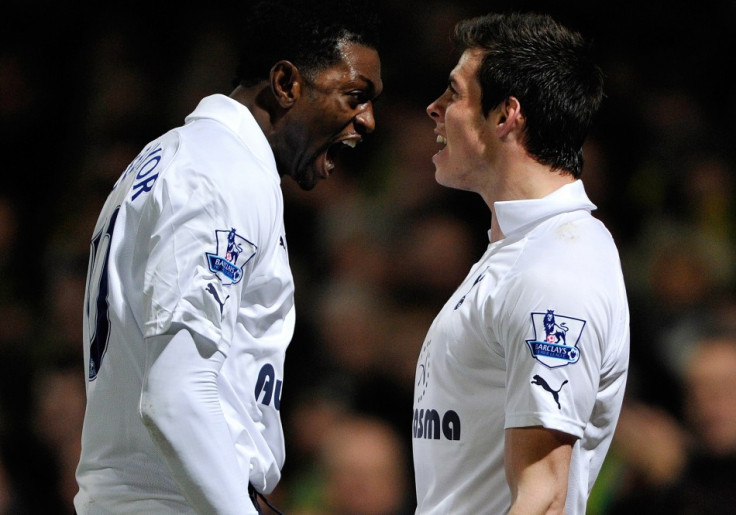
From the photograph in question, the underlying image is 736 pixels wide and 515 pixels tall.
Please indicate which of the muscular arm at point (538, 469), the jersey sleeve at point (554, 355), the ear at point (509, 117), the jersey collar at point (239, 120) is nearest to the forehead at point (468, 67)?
the ear at point (509, 117)

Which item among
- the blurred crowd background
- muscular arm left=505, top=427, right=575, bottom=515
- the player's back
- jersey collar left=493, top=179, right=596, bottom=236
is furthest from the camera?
the blurred crowd background

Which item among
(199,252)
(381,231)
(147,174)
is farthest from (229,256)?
(381,231)

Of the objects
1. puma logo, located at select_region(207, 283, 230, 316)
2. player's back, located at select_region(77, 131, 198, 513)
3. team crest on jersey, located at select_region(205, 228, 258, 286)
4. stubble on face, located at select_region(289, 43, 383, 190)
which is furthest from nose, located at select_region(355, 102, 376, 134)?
puma logo, located at select_region(207, 283, 230, 316)

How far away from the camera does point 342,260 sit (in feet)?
14.4

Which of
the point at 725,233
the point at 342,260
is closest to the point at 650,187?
the point at 725,233

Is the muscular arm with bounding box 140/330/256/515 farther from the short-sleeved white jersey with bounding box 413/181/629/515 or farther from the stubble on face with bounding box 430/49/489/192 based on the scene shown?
the stubble on face with bounding box 430/49/489/192

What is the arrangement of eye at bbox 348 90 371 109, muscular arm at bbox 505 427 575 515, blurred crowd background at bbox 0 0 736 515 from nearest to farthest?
muscular arm at bbox 505 427 575 515
eye at bbox 348 90 371 109
blurred crowd background at bbox 0 0 736 515

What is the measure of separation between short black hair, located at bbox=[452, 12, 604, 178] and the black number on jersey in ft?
2.79

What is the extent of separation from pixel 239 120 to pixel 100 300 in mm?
486

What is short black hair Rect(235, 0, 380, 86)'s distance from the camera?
7.68 ft

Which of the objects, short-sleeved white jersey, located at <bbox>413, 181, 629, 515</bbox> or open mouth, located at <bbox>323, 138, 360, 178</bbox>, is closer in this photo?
short-sleeved white jersey, located at <bbox>413, 181, 629, 515</bbox>

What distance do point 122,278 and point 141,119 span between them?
117 inches

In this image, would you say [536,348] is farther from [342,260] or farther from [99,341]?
[342,260]

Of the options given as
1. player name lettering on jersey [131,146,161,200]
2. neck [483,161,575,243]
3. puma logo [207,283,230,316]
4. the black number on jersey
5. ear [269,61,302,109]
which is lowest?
the black number on jersey
